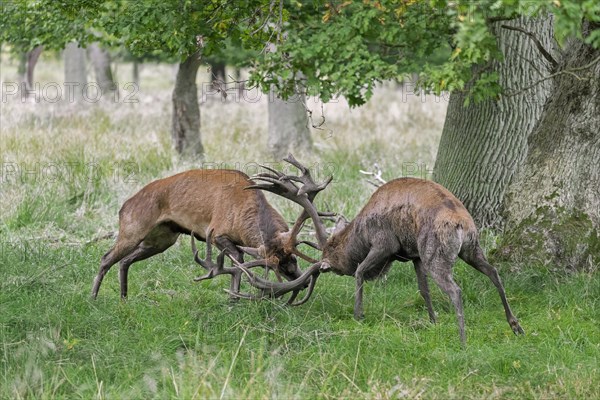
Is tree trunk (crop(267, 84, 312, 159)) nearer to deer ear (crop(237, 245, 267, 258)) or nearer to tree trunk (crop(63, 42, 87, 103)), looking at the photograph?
tree trunk (crop(63, 42, 87, 103))

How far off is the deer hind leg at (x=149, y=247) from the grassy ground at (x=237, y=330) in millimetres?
210

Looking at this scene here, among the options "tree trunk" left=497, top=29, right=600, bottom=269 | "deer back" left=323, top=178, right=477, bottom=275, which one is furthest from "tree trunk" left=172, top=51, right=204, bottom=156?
"deer back" left=323, top=178, right=477, bottom=275

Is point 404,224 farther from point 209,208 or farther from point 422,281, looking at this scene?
point 209,208

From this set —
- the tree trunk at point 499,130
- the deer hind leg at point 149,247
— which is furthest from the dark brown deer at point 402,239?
the tree trunk at point 499,130

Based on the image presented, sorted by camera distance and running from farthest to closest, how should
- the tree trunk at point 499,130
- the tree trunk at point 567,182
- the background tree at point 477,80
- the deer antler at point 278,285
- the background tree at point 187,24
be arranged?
the tree trunk at point 499,130
the background tree at point 187,24
the tree trunk at point 567,182
the background tree at point 477,80
the deer antler at point 278,285

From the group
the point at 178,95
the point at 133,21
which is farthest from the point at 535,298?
the point at 178,95

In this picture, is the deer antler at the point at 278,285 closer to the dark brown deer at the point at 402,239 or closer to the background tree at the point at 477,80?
the dark brown deer at the point at 402,239

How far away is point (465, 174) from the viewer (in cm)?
1036

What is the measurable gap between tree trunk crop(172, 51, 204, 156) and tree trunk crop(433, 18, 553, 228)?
6.00 meters

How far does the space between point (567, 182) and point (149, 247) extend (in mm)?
3697

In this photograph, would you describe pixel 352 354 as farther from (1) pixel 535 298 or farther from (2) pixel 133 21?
(2) pixel 133 21

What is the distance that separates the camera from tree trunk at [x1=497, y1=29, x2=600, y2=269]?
332 inches

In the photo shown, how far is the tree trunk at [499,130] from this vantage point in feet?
33.4

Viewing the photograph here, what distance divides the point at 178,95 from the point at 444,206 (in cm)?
922
